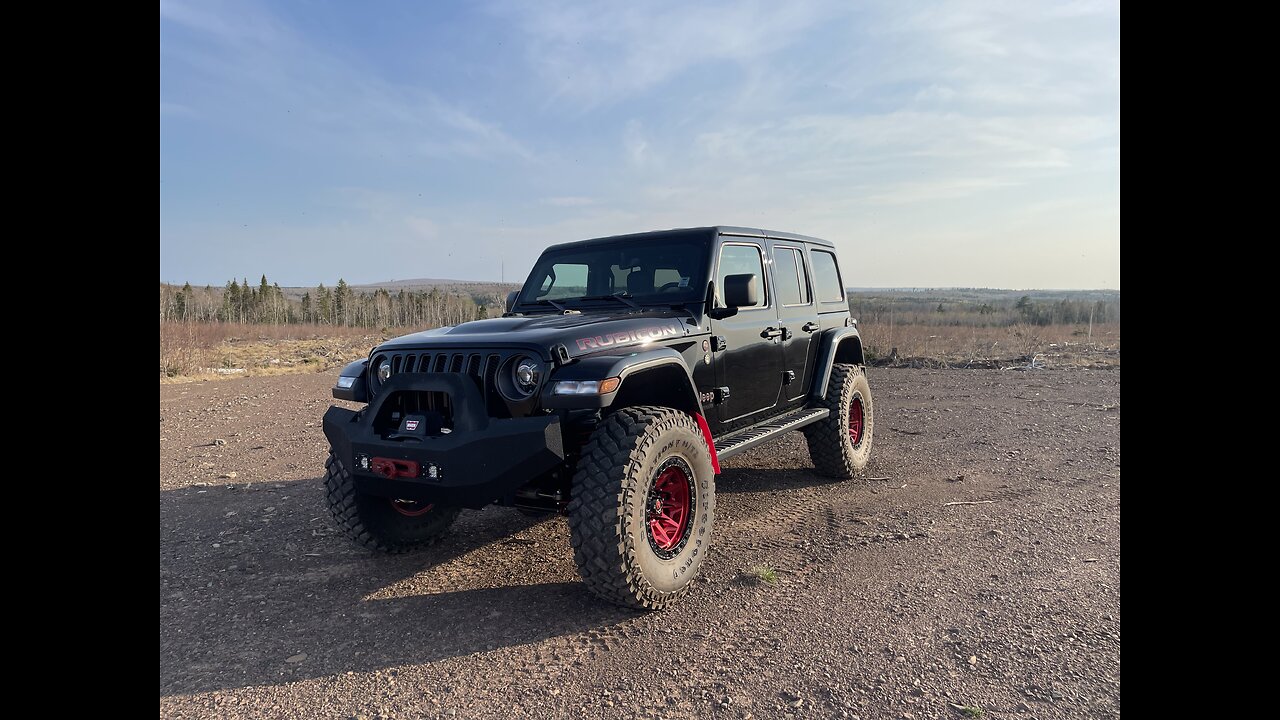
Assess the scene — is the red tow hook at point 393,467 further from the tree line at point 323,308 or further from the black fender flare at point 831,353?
the tree line at point 323,308

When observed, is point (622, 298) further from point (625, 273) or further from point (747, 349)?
point (747, 349)

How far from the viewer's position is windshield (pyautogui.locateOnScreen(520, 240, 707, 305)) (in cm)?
457

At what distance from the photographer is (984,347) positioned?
65.4 feet

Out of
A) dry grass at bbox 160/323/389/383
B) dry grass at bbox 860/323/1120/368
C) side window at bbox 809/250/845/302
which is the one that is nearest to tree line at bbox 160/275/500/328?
dry grass at bbox 160/323/389/383

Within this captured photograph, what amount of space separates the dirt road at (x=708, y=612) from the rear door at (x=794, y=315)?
0.99m

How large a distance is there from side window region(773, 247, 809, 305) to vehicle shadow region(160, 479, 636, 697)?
2.65m

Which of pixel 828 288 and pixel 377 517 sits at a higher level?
pixel 828 288

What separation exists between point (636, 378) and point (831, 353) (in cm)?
268

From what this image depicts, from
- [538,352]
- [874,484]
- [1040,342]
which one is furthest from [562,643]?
[1040,342]

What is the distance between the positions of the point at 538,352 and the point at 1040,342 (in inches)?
883

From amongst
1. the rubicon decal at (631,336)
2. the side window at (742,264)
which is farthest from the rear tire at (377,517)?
the side window at (742,264)

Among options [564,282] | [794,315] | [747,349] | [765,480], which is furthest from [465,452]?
[765,480]

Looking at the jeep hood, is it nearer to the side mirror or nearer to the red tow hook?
the side mirror
